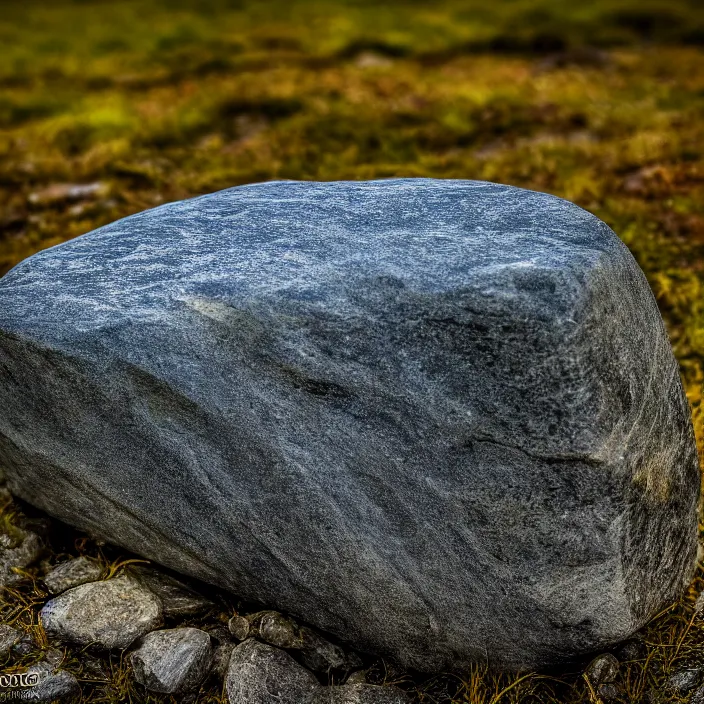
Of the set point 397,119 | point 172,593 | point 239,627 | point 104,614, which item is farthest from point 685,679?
point 397,119

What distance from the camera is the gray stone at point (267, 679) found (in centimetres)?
262

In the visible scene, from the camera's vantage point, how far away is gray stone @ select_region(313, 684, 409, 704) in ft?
8.57

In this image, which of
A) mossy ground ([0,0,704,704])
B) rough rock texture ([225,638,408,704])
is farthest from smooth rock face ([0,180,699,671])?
mossy ground ([0,0,704,704])

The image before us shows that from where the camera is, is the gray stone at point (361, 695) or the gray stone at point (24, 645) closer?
the gray stone at point (361, 695)

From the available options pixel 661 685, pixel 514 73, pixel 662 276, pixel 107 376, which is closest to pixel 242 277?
pixel 107 376

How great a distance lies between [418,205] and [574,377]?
3.72 feet

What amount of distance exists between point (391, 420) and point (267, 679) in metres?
1.10

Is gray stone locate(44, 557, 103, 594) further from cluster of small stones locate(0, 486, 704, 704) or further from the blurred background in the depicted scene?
the blurred background

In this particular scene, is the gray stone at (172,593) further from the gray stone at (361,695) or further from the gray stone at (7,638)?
the gray stone at (361,695)

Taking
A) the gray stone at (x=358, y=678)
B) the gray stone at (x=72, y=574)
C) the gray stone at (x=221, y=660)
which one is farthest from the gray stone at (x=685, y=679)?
the gray stone at (x=72, y=574)

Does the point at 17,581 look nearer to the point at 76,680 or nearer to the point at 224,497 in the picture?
the point at 76,680

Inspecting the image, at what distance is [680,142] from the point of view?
698cm

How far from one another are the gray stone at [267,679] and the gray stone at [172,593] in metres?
0.30

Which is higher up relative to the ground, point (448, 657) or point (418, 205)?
point (418, 205)
